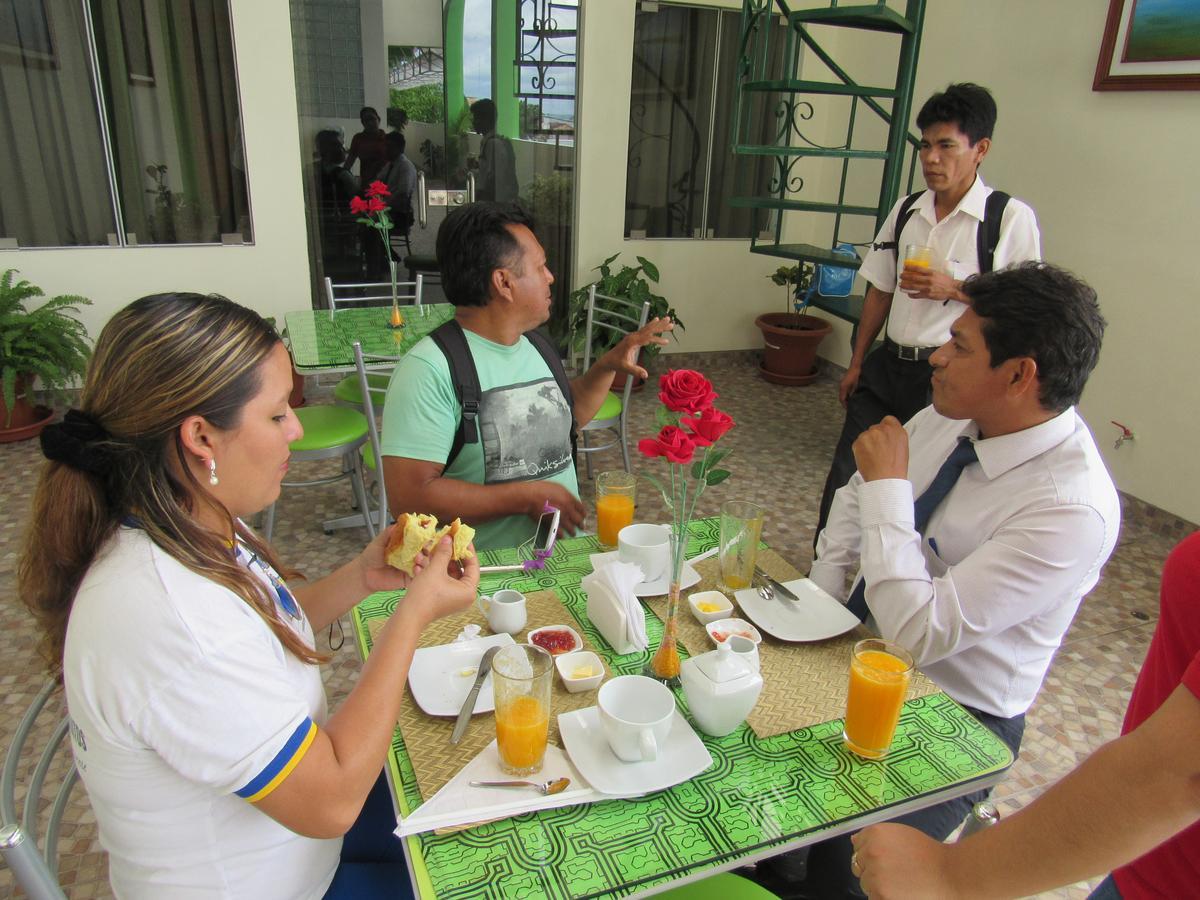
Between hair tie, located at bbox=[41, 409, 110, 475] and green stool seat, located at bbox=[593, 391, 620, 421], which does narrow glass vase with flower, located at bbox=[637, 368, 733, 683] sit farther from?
green stool seat, located at bbox=[593, 391, 620, 421]

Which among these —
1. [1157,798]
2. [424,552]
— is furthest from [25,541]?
[1157,798]

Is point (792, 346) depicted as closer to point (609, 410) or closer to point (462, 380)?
point (609, 410)

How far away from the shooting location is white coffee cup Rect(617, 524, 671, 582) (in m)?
1.58

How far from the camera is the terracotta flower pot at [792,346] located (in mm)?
5496

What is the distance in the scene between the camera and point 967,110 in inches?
110

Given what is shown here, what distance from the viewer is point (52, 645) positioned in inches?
41.7

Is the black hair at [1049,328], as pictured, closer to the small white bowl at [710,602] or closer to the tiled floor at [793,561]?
the small white bowl at [710,602]

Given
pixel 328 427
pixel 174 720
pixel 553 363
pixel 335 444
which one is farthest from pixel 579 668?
pixel 328 427

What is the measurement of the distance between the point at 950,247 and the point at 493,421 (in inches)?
80.6

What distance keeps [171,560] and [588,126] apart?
4.83 metres

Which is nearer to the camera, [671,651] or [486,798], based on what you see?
[486,798]

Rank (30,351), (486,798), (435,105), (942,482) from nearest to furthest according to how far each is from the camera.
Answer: (486,798)
(942,482)
(30,351)
(435,105)

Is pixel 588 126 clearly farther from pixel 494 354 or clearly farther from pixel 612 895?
pixel 612 895

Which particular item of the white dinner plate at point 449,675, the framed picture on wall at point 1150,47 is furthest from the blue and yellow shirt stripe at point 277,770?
the framed picture on wall at point 1150,47
